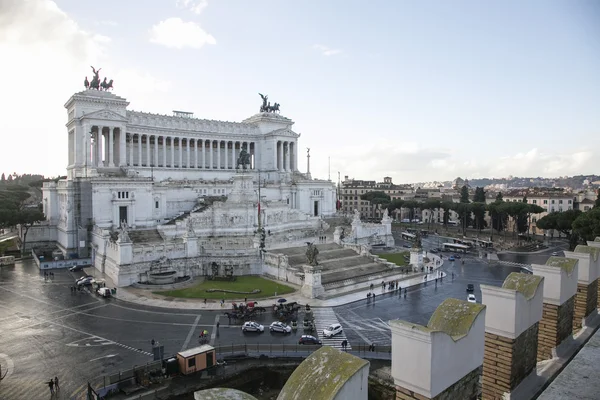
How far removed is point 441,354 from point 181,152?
8966cm

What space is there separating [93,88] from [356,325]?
215ft

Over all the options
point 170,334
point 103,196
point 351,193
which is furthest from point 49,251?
point 351,193

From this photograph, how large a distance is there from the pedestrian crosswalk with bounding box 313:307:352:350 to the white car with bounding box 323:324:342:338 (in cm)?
25

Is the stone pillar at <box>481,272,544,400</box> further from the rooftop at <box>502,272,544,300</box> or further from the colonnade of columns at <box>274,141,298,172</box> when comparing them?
the colonnade of columns at <box>274,141,298,172</box>

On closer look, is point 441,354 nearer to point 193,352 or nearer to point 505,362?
point 505,362

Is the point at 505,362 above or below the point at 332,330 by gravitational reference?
above

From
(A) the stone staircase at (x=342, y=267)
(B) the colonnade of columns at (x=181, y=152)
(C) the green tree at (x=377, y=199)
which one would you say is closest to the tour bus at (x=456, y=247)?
(A) the stone staircase at (x=342, y=267)

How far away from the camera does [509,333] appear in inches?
407

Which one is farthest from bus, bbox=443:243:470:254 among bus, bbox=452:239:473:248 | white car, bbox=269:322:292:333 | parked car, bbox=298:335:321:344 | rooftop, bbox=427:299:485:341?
rooftop, bbox=427:299:485:341

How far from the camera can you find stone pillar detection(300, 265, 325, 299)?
45.4 meters

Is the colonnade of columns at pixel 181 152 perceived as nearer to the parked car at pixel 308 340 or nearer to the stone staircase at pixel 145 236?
the stone staircase at pixel 145 236

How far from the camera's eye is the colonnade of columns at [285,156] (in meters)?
103

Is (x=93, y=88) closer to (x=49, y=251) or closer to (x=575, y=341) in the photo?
(x=49, y=251)

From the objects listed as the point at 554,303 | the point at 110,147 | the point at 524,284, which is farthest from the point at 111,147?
the point at 524,284
